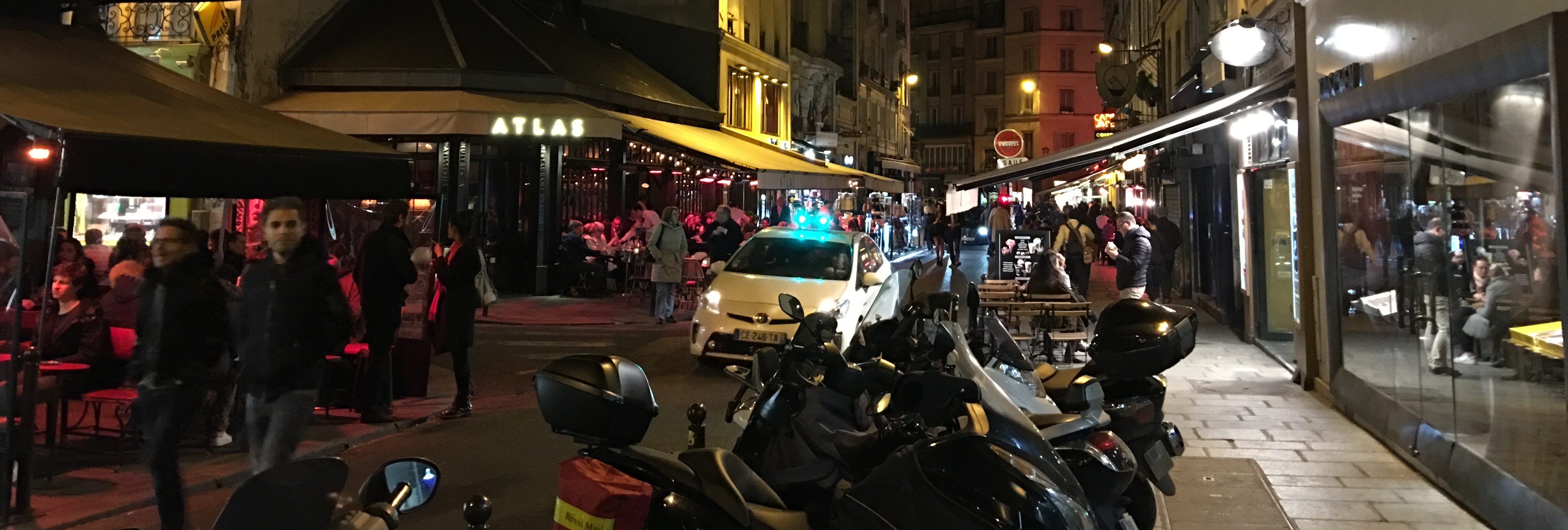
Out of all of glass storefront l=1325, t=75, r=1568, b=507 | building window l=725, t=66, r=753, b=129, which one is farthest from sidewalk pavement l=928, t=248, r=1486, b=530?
building window l=725, t=66, r=753, b=129

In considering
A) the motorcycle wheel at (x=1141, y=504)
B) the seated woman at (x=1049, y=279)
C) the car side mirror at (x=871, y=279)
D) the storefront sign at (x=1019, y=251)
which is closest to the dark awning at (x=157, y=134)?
the motorcycle wheel at (x=1141, y=504)

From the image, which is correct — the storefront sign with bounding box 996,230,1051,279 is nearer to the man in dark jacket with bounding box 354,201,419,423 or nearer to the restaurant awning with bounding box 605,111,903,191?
the restaurant awning with bounding box 605,111,903,191

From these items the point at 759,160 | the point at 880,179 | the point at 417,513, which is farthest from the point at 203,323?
the point at 880,179

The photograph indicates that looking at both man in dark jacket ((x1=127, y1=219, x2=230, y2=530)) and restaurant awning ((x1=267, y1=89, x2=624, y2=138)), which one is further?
restaurant awning ((x1=267, y1=89, x2=624, y2=138))

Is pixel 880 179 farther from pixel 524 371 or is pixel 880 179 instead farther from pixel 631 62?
pixel 524 371

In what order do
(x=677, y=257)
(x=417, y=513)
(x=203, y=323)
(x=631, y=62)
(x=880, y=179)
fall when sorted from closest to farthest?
(x=203, y=323) → (x=417, y=513) → (x=677, y=257) → (x=631, y=62) → (x=880, y=179)

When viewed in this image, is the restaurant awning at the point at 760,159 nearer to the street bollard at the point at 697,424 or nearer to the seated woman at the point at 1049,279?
the seated woman at the point at 1049,279

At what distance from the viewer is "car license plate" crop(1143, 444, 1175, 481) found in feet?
15.6

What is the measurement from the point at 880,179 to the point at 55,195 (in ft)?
72.0

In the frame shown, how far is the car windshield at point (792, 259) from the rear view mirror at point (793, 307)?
25.4ft

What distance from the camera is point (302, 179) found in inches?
257

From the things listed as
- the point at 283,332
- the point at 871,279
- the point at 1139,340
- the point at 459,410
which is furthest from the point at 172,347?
the point at 871,279

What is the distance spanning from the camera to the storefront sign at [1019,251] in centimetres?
1777

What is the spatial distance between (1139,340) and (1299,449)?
347 centimetres
